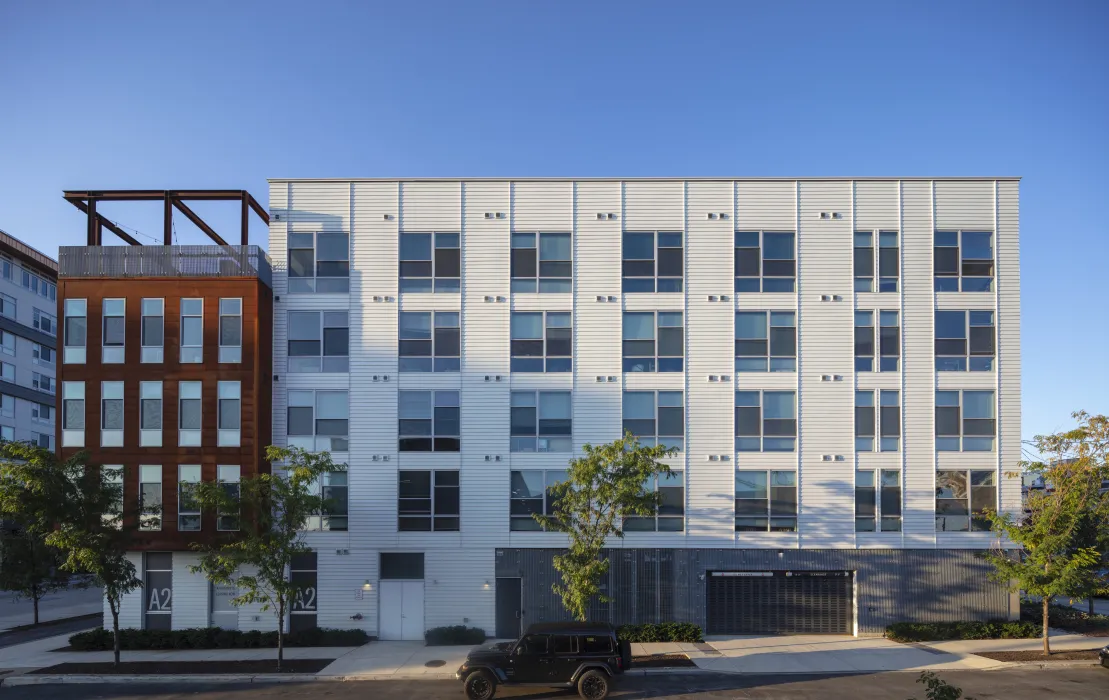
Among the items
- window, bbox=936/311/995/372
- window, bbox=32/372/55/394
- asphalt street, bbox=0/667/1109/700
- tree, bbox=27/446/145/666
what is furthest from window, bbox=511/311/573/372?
window, bbox=32/372/55/394

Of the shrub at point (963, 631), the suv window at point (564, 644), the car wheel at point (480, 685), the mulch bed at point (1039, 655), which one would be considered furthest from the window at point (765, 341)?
the car wheel at point (480, 685)

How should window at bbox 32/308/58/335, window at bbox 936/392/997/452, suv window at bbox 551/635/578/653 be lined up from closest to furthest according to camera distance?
suv window at bbox 551/635/578/653
window at bbox 936/392/997/452
window at bbox 32/308/58/335

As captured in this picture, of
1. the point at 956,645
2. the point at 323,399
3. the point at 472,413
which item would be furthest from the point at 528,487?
the point at 956,645

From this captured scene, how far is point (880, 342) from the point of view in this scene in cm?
2741

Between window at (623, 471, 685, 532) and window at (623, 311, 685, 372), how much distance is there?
407 centimetres

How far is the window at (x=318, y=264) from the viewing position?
2777 centimetres

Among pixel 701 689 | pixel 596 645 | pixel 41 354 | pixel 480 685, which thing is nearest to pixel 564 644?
pixel 596 645

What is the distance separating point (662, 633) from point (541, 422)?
28.0 ft

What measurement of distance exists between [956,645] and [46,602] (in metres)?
41.6

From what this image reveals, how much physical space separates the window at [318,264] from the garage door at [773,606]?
17819 mm

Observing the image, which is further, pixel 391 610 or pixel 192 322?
pixel 192 322

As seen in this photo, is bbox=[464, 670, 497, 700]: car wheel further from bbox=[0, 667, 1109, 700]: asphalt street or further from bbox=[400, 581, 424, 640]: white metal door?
bbox=[400, 581, 424, 640]: white metal door

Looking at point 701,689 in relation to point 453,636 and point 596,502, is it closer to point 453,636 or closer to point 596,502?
point 596,502

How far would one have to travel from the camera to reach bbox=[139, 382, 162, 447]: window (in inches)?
1043
